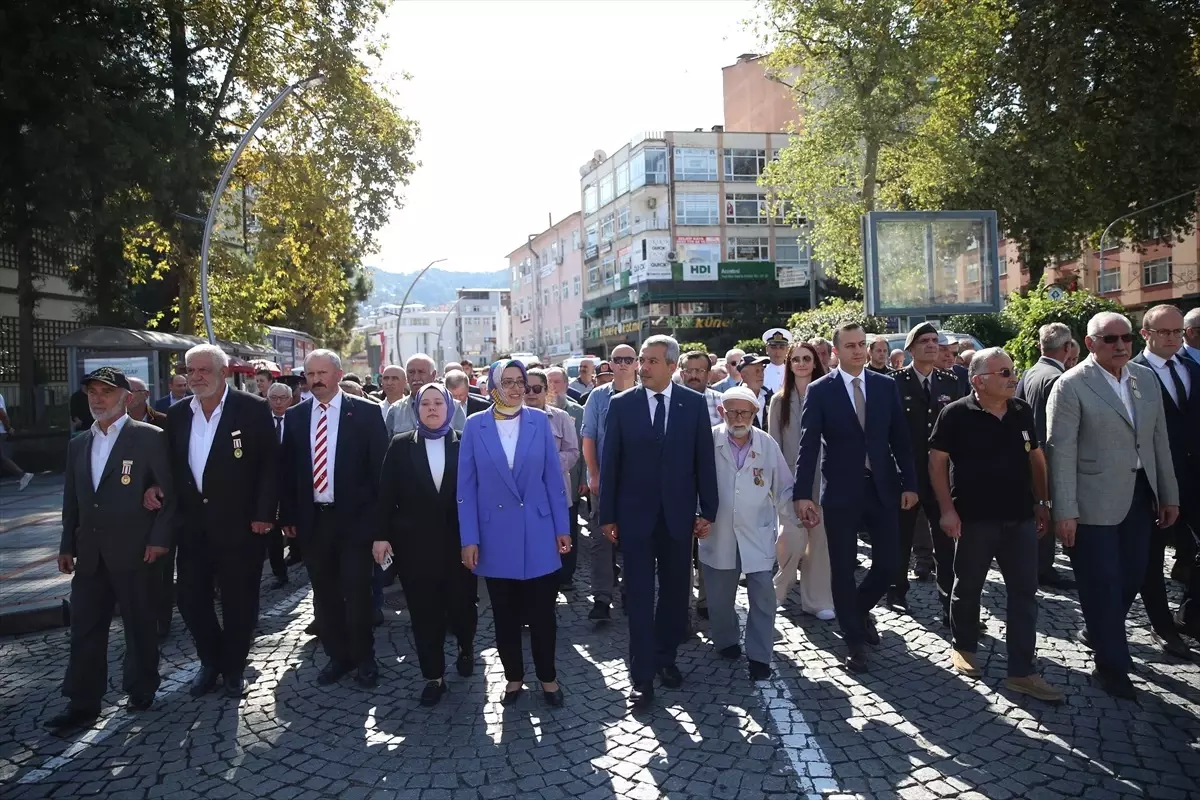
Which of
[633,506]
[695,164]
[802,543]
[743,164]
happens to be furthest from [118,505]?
[743,164]

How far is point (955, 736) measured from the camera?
13.9ft

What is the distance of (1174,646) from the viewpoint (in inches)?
208

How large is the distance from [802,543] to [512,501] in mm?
Result: 2728

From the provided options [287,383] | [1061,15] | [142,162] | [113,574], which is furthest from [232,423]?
[1061,15]

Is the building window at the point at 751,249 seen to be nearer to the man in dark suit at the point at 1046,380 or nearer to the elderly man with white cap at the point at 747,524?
the man in dark suit at the point at 1046,380

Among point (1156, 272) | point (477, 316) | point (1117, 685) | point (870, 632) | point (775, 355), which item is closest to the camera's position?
point (1117, 685)

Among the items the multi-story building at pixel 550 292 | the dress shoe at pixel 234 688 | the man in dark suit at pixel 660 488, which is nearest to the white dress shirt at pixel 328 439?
the dress shoe at pixel 234 688

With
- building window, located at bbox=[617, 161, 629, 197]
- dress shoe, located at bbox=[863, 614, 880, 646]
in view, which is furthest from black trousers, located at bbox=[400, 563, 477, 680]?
building window, located at bbox=[617, 161, 629, 197]

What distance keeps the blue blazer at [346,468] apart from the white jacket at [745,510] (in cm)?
224

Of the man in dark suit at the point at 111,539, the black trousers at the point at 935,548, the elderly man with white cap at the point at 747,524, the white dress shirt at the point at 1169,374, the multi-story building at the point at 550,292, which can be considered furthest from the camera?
the multi-story building at the point at 550,292

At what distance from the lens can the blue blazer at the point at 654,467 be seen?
16.5 ft

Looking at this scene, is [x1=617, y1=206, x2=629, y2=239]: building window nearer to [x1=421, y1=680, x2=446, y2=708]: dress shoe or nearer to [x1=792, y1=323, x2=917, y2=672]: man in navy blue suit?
[x1=792, y1=323, x2=917, y2=672]: man in navy blue suit

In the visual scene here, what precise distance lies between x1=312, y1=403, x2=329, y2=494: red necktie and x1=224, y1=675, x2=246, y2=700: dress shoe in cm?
128

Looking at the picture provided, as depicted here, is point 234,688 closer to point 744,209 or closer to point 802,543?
point 802,543
